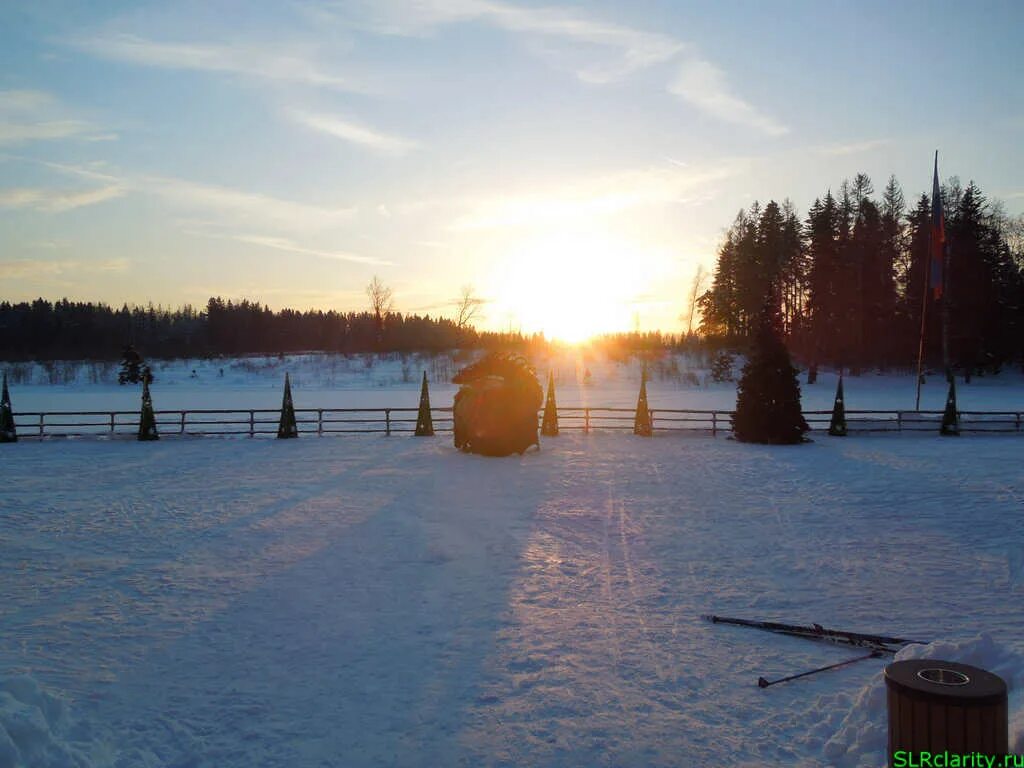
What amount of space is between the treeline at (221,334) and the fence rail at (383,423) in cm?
5031

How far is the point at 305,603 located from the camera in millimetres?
9203

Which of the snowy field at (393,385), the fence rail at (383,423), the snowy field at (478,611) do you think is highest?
the snowy field at (393,385)

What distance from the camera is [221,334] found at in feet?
380

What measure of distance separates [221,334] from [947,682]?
403 ft

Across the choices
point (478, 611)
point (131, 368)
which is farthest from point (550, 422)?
point (131, 368)

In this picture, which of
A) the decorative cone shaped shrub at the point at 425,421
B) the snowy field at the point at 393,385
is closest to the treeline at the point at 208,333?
the snowy field at the point at 393,385

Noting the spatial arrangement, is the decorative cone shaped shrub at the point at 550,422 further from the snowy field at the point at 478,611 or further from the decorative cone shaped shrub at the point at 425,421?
the snowy field at the point at 478,611

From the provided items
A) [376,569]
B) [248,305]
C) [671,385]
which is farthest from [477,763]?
[248,305]

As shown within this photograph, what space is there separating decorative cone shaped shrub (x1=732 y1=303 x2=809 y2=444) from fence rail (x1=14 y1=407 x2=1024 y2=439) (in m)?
1.08

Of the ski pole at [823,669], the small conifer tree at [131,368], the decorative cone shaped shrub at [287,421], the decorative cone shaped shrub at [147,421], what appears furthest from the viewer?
the small conifer tree at [131,368]

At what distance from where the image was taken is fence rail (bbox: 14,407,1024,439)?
28000mm

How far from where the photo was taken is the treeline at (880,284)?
52.5 metres

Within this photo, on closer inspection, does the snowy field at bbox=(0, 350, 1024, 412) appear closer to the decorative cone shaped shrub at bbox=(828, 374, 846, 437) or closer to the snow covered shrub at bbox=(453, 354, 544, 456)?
the decorative cone shaped shrub at bbox=(828, 374, 846, 437)

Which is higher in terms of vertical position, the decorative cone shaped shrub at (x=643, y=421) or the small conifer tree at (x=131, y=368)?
the small conifer tree at (x=131, y=368)
